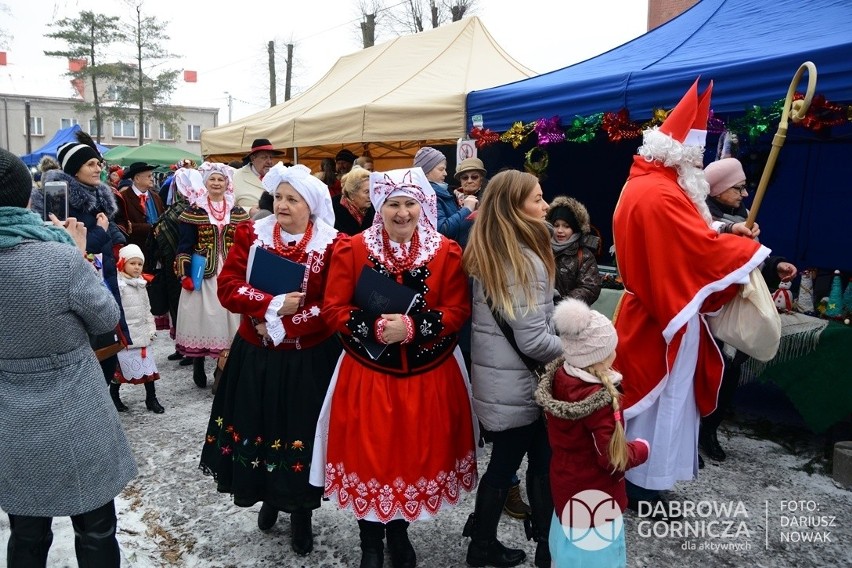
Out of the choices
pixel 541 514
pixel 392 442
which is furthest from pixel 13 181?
pixel 541 514

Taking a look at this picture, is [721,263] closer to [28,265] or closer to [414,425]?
[414,425]

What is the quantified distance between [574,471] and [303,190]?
1.72 metres

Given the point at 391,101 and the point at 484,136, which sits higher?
the point at 391,101

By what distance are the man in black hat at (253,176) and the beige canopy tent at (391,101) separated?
179cm

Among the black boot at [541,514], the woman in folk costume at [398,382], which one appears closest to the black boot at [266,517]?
the woman in folk costume at [398,382]

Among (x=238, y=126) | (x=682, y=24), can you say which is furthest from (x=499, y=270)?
(x=238, y=126)

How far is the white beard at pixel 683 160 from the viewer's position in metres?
3.06

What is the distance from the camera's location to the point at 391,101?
25.7 ft

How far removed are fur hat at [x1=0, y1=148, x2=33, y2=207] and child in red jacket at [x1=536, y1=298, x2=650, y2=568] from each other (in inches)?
73.9

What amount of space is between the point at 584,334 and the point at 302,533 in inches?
69.8

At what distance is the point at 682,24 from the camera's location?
19.7ft

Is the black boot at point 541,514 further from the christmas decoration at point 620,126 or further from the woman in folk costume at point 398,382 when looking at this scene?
the christmas decoration at point 620,126

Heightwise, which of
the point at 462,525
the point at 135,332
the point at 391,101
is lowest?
the point at 462,525

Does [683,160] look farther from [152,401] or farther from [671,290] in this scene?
[152,401]
